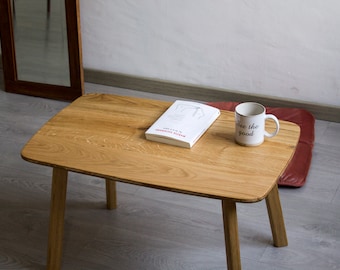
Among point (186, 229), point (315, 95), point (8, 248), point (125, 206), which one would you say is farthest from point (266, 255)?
point (315, 95)

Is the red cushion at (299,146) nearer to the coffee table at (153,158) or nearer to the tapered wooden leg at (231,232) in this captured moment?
the coffee table at (153,158)

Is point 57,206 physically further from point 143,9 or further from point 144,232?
point 143,9

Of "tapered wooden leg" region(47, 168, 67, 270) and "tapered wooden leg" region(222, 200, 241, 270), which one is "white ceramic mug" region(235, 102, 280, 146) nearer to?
"tapered wooden leg" region(222, 200, 241, 270)

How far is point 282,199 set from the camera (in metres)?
2.27

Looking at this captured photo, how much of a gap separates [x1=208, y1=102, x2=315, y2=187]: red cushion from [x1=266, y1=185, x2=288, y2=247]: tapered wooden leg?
0.34 m

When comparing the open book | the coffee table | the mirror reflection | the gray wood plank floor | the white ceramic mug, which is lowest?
the gray wood plank floor

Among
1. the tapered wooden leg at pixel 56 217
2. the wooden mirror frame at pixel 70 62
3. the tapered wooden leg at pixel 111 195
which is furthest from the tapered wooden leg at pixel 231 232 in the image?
the wooden mirror frame at pixel 70 62

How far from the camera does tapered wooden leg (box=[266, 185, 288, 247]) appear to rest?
192cm

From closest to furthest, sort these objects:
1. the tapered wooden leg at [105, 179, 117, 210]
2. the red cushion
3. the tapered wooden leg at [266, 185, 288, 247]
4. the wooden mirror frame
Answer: the tapered wooden leg at [266, 185, 288, 247] < the tapered wooden leg at [105, 179, 117, 210] < the red cushion < the wooden mirror frame

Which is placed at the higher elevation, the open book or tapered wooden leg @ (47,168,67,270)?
the open book

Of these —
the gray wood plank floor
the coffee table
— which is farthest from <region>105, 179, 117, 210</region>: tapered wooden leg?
the coffee table

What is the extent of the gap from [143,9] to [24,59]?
64 centimetres

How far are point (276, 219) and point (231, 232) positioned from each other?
346mm

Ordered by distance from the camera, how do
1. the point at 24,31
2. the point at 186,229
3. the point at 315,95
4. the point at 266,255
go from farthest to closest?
the point at 24,31
the point at 315,95
the point at 186,229
the point at 266,255
